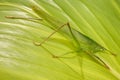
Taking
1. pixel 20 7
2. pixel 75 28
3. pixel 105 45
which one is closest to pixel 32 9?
pixel 20 7

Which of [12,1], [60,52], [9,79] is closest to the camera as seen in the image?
[9,79]

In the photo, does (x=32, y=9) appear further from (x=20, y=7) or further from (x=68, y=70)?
(x=68, y=70)

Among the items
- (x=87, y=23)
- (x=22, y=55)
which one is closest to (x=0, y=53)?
(x=22, y=55)

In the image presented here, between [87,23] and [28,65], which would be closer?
[28,65]

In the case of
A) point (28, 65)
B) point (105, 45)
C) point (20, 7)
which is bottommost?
point (105, 45)

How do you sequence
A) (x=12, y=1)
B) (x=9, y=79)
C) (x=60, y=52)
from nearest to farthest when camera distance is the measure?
1. (x=9, y=79)
2. (x=60, y=52)
3. (x=12, y=1)

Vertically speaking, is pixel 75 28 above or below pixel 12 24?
below

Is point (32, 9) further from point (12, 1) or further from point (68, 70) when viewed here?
point (68, 70)
